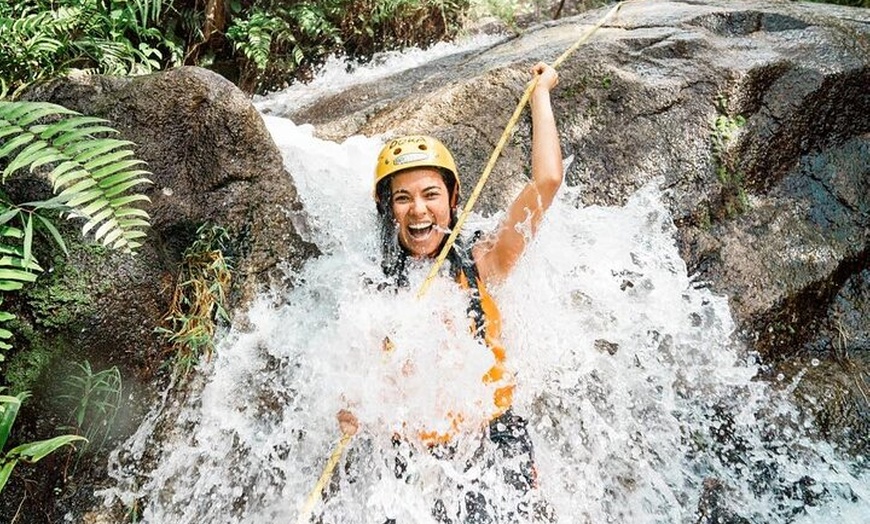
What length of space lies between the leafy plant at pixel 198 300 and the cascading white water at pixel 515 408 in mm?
117

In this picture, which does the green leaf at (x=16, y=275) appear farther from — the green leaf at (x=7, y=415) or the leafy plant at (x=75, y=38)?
the leafy plant at (x=75, y=38)

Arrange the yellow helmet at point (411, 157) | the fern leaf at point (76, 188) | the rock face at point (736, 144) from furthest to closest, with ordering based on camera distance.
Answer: the rock face at point (736, 144) < the yellow helmet at point (411, 157) < the fern leaf at point (76, 188)

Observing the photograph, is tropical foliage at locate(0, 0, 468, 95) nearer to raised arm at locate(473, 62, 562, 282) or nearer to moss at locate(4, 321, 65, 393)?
moss at locate(4, 321, 65, 393)

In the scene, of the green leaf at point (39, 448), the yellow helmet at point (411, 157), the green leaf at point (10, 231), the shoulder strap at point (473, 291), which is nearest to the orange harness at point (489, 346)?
the shoulder strap at point (473, 291)

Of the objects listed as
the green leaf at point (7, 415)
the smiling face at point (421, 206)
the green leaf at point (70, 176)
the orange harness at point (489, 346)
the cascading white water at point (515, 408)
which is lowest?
the cascading white water at point (515, 408)

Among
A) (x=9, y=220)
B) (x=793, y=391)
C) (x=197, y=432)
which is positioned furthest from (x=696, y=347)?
(x=9, y=220)

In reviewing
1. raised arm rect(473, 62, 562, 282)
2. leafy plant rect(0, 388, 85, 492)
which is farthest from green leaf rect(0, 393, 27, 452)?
raised arm rect(473, 62, 562, 282)

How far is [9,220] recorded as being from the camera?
288 cm

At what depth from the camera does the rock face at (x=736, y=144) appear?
12.6ft

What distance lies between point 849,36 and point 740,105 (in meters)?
1.47

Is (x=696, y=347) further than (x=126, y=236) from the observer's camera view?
Yes

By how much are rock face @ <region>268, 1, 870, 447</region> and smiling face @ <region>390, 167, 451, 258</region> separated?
117 centimetres

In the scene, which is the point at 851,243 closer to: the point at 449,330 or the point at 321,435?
the point at 449,330

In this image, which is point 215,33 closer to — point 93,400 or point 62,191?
point 62,191
